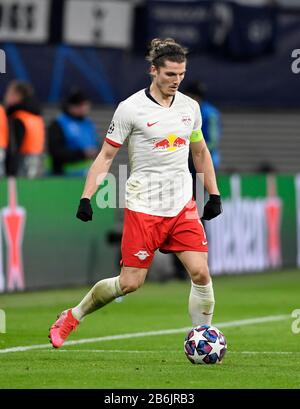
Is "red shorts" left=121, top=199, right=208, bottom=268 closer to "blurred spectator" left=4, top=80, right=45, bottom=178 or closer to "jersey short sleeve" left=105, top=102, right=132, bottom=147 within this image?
"jersey short sleeve" left=105, top=102, right=132, bottom=147

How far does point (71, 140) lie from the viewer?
19422mm

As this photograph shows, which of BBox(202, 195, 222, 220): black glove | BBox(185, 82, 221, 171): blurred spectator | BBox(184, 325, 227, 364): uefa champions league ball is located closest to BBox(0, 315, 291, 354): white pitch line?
BBox(184, 325, 227, 364): uefa champions league ball

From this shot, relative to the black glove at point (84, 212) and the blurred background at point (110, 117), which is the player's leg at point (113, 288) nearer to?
the black glove at point (84, 212)

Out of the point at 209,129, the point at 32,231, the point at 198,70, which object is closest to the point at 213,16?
the point at 198,70

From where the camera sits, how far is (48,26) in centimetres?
2455

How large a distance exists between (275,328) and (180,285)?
5.51 metres

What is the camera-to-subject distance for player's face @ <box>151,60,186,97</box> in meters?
10.6

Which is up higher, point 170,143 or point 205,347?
point 170,143

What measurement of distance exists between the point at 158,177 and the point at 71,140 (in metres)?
8.67

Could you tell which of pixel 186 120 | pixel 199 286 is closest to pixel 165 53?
pixel 186 120

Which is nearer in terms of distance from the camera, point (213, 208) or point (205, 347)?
point (205, 347)

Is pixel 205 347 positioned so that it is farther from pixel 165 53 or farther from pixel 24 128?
pixel 24 128

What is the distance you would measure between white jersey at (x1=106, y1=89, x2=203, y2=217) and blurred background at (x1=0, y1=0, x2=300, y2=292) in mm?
5572

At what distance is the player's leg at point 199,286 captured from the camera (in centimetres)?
1080
